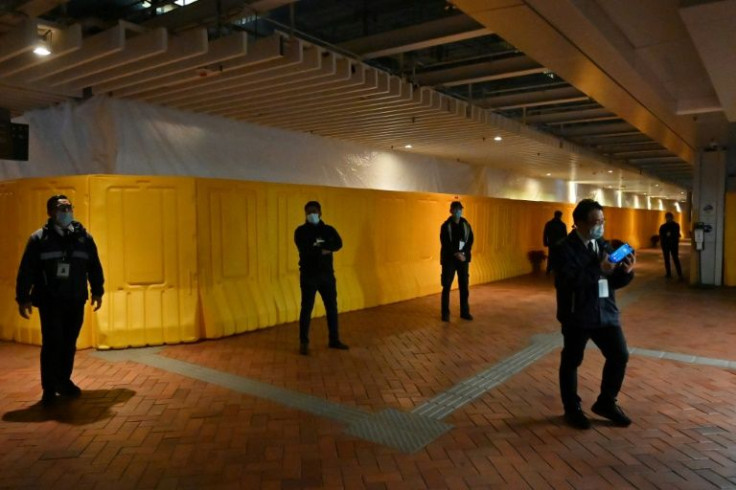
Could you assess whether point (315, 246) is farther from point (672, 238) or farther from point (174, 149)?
point (672, 238)

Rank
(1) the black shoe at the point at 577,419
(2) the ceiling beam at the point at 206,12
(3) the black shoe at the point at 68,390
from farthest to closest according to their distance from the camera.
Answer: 1. (2) the ceiling beam at the point at 206,12
2. (3) the black shoe at the point at 68,390
3. (1) the black shoe at the point at 577,419

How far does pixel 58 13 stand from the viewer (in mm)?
5520

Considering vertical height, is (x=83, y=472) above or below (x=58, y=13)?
below

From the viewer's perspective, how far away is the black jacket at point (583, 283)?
3791 millimetres

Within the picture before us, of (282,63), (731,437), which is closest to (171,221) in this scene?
(282,63)

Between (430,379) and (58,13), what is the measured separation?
533cm

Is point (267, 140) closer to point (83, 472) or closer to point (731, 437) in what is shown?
point (83, 472)

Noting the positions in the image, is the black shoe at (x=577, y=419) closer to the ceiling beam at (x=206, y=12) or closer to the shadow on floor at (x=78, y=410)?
the shadow on floor at (x=78, y=410)

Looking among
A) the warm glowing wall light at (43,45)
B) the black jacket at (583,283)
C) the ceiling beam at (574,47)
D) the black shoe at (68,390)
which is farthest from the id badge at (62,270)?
the black jacket at (583,283)

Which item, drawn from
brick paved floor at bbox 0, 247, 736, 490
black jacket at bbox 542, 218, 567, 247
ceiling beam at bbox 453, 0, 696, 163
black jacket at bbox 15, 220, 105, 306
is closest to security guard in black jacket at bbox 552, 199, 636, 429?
brick paved floor at bbox 0, 247, 736, 490

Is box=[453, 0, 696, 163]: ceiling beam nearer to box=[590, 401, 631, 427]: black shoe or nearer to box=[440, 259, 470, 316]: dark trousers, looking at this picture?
box=[440, 259, 470, 316]: dark trousers

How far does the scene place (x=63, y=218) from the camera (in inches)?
176

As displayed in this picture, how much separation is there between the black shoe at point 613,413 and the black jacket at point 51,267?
14.2ft

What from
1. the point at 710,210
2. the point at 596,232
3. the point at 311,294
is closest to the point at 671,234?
the point at 710,210
